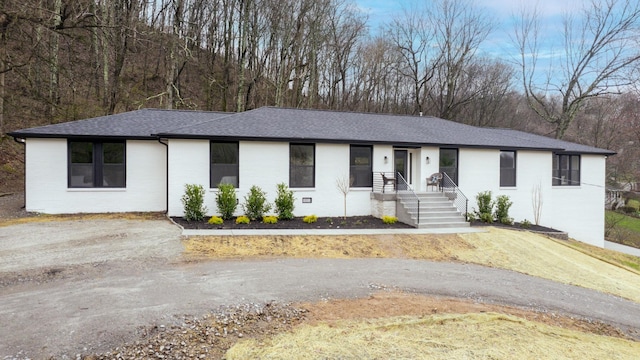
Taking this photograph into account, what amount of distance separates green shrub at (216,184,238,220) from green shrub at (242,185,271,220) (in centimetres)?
47

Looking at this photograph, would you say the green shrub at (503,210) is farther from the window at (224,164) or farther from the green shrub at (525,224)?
the window at (224,164)

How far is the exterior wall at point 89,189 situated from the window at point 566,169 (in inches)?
724

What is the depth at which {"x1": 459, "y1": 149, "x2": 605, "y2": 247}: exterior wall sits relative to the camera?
48.9ft

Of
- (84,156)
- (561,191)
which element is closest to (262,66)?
(84,156)

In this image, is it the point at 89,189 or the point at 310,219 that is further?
the point at 89,189

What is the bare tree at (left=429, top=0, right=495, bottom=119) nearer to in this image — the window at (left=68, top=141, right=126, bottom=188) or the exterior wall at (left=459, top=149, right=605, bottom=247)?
the exterior wall at (left=459, top=149, right=605, bottom=247)

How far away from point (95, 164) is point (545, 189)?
1853 centimetres

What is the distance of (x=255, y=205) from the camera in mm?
11938

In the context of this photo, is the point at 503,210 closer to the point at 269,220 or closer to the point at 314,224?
the point at 314,224

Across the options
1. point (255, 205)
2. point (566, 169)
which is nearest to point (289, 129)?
point (255, 205)

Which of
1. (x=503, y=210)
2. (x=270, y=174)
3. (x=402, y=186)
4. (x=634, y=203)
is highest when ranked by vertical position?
(x=270, y=174)

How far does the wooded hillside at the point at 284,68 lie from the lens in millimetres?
21703

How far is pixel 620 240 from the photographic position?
20.1m

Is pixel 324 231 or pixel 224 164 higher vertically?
pixel 224 164
